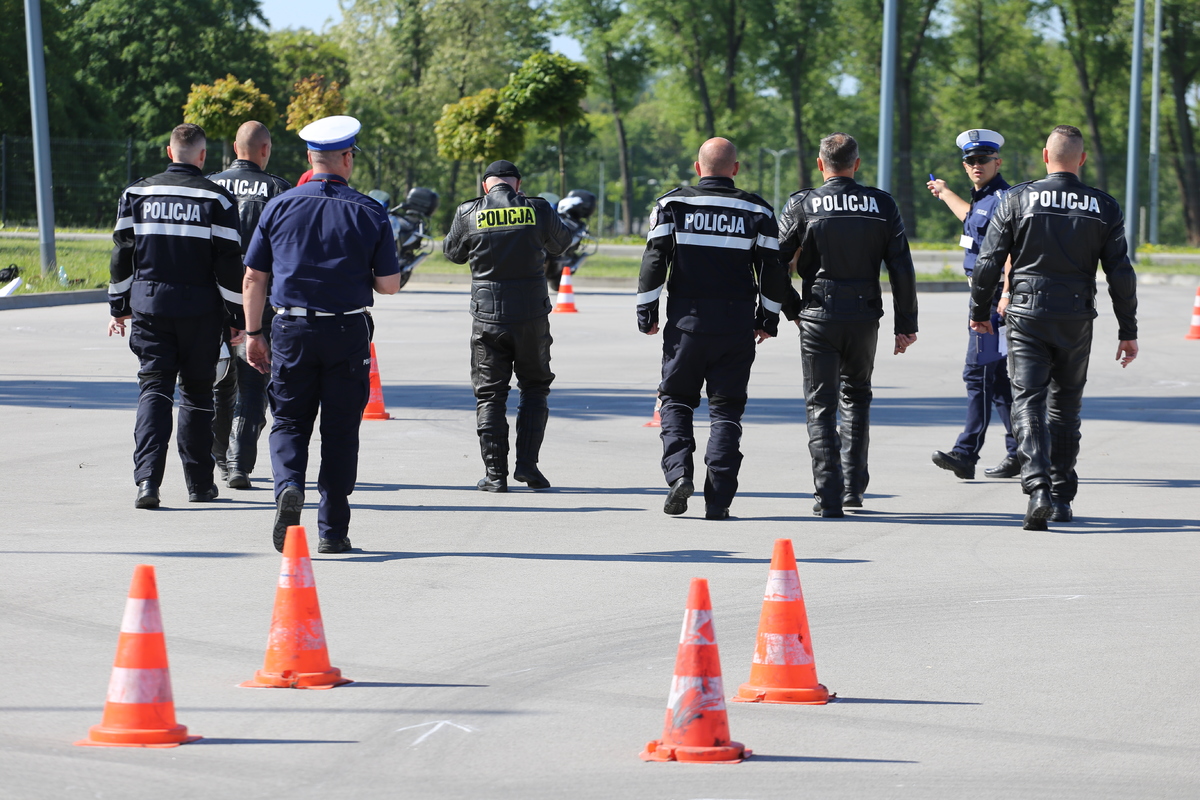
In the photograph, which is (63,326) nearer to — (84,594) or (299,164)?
(84,594)

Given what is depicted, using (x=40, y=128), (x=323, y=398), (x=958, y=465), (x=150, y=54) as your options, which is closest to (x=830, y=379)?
(x=958, y=465)

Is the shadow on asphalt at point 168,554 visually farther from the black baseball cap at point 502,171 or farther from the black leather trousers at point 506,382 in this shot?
the black baseball cap at point 502,171

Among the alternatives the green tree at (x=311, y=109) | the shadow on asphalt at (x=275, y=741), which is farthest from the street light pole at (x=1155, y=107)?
the shadow on asphalt at (x=275, y=741)

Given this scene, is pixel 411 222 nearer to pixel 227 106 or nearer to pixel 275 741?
pixel 227 106

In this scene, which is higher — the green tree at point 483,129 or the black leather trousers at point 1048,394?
the green tree at point 483,129

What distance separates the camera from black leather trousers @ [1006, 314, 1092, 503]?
8109 millimetres

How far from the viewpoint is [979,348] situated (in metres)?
9.66

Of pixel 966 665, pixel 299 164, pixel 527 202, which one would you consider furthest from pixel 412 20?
pixel 966 665

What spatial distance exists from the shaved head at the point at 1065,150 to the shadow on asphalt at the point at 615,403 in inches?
169

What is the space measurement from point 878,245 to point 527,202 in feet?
6.98

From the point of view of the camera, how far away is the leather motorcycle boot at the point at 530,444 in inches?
363

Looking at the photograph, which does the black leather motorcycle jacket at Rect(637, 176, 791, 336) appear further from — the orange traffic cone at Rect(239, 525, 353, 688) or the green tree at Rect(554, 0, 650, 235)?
the green tree at Rect(554, 0, 650, 235)

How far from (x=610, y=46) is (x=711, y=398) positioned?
55322 mm

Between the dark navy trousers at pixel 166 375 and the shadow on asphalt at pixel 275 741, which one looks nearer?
the shadow on asphalt at pixel 275 741
